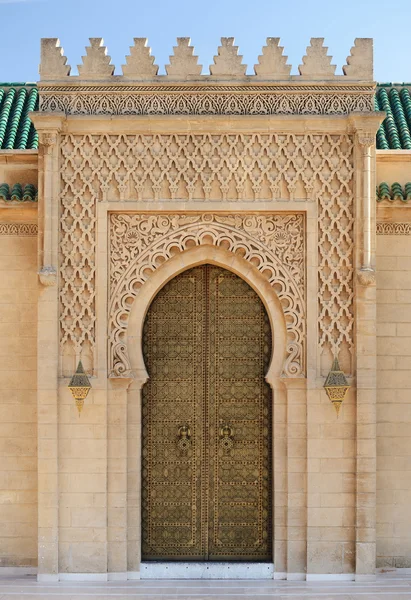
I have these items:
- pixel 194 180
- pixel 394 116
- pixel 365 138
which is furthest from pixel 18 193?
pixel 394 116

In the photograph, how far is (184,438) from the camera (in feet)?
28.2

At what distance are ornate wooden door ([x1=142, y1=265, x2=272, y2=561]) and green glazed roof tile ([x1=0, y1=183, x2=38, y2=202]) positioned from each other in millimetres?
1703

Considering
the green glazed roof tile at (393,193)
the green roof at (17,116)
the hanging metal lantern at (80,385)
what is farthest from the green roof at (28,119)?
the hanging metal lantern at (80,385)

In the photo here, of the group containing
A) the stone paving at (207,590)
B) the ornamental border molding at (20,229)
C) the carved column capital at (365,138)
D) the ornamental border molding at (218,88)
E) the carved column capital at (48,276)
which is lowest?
the stone paving at (207,590)

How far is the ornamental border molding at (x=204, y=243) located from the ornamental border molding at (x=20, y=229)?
96 centimetres

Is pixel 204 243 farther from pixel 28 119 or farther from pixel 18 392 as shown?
pixel 28 119

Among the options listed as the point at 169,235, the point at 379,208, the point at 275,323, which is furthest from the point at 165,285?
the point at 379,208

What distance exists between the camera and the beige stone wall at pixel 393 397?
8633 mm

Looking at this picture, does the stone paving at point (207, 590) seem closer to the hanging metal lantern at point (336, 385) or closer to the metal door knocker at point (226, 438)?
the metal door knocker at point (226, 438)

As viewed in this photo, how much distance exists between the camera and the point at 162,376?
865 centimetres

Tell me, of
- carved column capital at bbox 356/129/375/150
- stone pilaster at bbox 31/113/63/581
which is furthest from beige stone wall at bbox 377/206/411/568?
stone pilaster at bbox 31/113/63/581

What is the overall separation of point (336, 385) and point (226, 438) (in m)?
1.32

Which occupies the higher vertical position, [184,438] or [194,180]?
[194,180]

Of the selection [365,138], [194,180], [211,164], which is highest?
[365,138]
